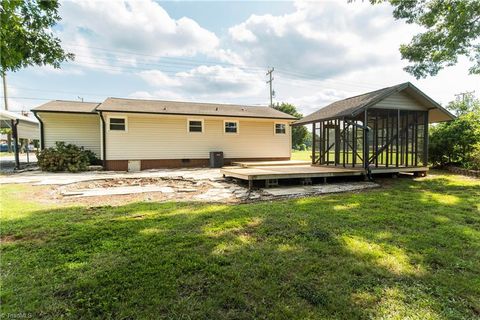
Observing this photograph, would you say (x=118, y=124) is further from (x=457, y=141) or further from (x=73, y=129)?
(x=457, y=141)

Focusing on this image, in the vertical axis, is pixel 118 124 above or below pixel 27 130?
below

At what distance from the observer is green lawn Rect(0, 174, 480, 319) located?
2057 millimetres

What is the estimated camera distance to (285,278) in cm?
249

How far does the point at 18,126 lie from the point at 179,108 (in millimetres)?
9047

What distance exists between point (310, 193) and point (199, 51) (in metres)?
13.1

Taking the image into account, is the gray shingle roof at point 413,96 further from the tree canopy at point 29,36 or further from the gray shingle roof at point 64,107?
the gray shingle roof at point 64,107

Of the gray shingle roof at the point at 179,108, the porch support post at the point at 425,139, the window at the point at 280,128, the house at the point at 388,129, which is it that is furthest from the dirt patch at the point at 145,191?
the window at the point at 280,128

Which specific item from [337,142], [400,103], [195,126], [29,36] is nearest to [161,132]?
[195,126]

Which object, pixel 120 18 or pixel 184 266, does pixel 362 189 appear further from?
pixel 120 18

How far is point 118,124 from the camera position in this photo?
41.3ft

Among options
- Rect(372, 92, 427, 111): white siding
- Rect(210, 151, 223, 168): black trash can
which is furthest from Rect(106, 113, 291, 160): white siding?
Rect(372, 92, 427, 111): white siding

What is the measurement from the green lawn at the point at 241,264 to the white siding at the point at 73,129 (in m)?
10.4

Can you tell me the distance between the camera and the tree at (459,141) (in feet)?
35.9

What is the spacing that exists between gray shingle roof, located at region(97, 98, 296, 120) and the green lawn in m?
8.78
